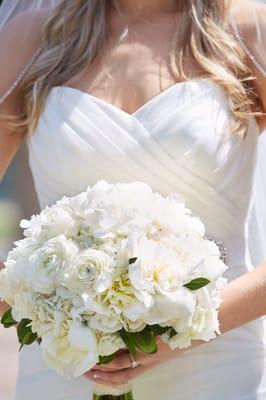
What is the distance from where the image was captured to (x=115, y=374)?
2.73 metres

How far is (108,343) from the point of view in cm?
256

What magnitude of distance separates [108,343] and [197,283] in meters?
0.27

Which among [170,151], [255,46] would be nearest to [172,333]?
[170,151]

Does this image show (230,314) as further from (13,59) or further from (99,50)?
(13,59)

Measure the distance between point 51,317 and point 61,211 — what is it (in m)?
0.29

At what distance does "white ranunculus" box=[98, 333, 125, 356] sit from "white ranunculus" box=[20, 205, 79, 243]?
0.28 metres

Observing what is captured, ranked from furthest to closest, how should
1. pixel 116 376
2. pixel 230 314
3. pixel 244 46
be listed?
1. pixel 244 46
2. pixel 230 314
3. pixel 116 376

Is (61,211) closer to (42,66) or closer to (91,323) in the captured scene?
(91,323)

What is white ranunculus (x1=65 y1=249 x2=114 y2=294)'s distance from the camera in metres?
2.52

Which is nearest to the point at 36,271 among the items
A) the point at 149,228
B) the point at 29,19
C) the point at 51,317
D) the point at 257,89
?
the point at 51,317

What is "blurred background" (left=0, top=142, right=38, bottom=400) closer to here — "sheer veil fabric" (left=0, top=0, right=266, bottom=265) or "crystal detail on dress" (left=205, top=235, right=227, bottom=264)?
"sheer veil fabric" (left=0, top=0, right=266, bottom=265)

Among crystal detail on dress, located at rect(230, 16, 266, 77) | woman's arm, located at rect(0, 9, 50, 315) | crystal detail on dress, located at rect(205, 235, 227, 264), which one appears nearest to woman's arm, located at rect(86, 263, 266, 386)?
crystal detail on dress, located at rect(205, 235, 227, 264)

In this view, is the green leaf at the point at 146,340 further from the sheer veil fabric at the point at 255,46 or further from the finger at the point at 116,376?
the sheer veil fabric at the point at 255,46

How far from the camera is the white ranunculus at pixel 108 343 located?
2561 millimetres
